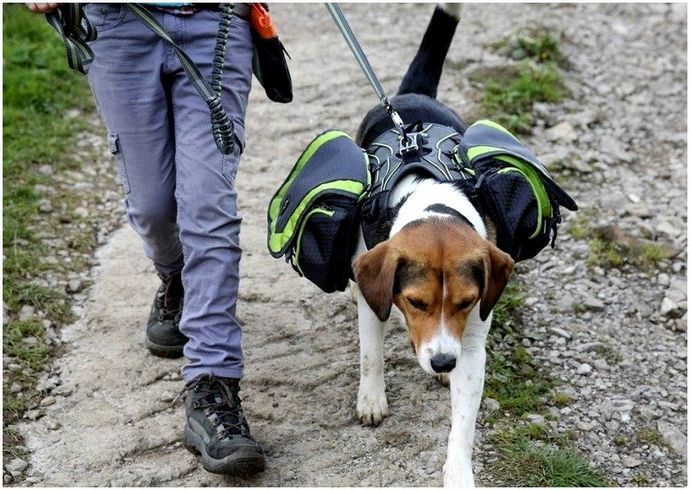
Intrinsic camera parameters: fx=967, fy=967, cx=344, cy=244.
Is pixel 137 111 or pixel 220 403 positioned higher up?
pixel 137 111

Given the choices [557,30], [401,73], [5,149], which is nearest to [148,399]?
[5,149]

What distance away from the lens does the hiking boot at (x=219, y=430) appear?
3432mm

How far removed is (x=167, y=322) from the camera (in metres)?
4.26

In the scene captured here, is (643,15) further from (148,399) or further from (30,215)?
(148,399)

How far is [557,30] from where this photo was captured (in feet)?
24.9

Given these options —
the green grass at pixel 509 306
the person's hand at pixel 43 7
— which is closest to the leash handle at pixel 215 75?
the person's hand at pixel 43 7

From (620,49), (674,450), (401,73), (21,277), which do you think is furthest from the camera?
(620,49)

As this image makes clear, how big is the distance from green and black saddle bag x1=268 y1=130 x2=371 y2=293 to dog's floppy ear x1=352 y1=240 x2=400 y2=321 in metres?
0.26

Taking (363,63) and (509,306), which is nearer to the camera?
(363,63)

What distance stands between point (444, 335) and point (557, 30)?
199 inches

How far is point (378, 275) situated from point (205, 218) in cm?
73

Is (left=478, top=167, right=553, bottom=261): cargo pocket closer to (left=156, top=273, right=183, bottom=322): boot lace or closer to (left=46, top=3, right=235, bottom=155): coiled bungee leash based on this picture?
(left=46, top=3, right=235, bottom=155): coiled bungee leash

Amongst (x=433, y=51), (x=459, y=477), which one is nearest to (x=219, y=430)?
(x=459, y=477)

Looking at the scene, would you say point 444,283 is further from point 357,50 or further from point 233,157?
point 357,50
